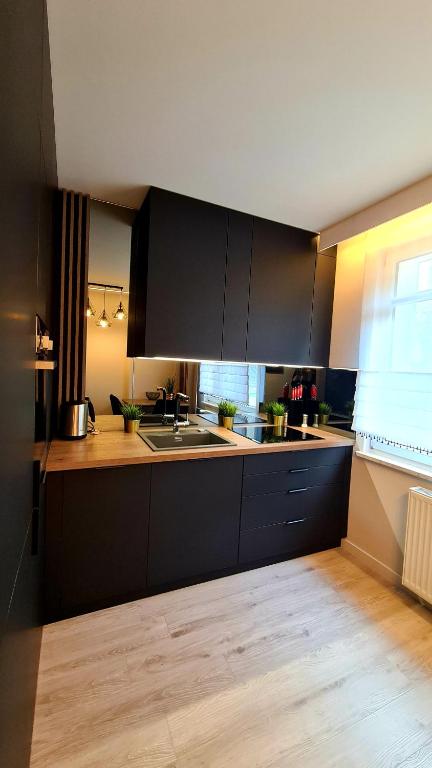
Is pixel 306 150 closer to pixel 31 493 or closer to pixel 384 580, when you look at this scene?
pixel 31 493

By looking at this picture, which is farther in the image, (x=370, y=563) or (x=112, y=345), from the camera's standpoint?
(x=112, y=345)

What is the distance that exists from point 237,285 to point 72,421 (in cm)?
→ 148

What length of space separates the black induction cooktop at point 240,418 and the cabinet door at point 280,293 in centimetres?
63

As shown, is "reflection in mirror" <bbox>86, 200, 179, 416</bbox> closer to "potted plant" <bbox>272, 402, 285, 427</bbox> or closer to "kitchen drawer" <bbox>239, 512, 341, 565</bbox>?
"potted plant" <bbox>272, 402, 285, 427</bbox>

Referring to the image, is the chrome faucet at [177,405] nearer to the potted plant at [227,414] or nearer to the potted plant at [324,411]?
the potted plant at [227,414]

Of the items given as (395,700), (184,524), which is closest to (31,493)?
(184,524)

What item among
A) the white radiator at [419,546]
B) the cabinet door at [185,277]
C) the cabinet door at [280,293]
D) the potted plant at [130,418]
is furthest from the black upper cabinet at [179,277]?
the white radiator at [419,546]

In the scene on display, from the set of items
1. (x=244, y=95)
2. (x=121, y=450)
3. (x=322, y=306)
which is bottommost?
(x=121, y=450)

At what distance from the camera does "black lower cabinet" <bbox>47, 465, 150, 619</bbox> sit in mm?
1594

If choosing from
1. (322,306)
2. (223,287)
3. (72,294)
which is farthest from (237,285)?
(72,294)

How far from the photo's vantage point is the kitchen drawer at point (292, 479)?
2.10m

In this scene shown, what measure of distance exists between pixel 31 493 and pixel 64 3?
1.56 metres

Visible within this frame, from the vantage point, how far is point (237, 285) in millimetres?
2314

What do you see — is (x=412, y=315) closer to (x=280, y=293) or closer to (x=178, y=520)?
(x=280, y=293)
